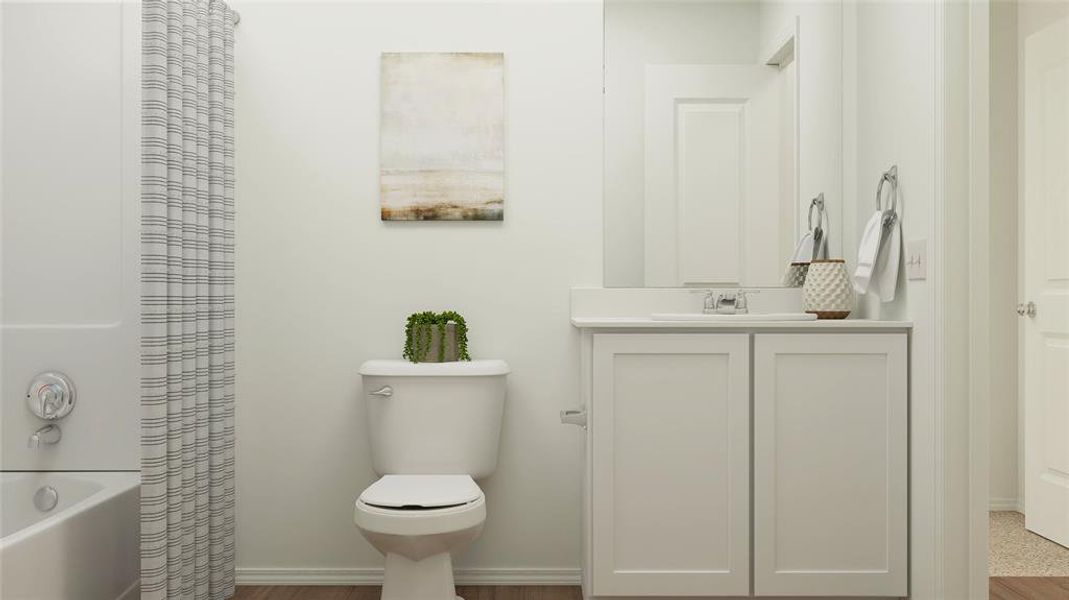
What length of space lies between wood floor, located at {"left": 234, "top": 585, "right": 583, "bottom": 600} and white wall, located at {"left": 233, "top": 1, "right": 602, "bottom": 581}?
0.07 m

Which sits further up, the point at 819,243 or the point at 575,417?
the point at 819,243

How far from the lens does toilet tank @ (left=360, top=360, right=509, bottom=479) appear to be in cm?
222

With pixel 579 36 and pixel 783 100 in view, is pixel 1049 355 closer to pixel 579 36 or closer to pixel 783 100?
pixel 783 100

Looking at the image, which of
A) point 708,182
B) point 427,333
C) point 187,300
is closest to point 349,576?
point 427,333

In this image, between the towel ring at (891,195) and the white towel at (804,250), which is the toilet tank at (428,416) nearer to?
the white towel at (804,250)

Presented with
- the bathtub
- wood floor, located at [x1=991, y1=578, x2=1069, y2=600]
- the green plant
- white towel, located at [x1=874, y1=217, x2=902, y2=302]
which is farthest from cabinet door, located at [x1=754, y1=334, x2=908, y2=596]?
the bathtub

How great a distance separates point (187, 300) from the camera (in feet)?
6.51

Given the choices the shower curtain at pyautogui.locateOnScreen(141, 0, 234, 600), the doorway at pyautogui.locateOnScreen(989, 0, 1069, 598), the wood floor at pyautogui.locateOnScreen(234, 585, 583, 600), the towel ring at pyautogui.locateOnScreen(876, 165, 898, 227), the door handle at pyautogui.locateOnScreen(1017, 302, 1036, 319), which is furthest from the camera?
the door handle at pyautogui.locateOnScreen(1017, 302, 1036, 319)

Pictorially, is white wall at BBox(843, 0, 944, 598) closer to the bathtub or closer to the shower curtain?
the shower curtain

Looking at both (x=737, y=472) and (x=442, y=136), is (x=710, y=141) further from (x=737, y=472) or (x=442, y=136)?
(x=737, y=472)

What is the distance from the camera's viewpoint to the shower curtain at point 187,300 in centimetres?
181

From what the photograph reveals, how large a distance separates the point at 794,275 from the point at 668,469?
2.88 feet

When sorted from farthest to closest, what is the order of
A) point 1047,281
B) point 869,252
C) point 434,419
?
point 1047,281 → point 434,419 → point 869,252

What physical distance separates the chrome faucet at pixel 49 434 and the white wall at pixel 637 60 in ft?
6.01
